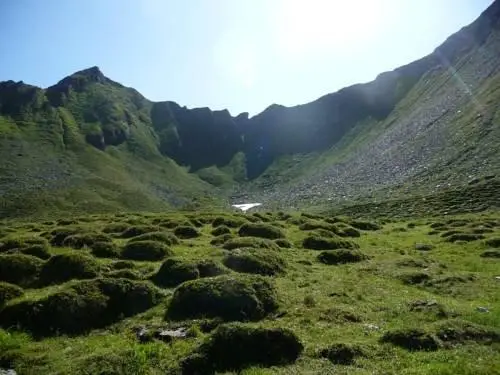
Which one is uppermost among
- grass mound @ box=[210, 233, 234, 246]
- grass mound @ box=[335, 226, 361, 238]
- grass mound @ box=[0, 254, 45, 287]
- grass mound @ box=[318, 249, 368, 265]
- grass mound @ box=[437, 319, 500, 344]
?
grass mound @ box=[0, 254, 45, 287]

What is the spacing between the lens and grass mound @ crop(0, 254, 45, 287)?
29.1 metres

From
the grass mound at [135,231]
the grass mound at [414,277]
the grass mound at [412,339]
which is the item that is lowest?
the grass mound at [414,277]

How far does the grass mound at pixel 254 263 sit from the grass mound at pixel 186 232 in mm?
17458

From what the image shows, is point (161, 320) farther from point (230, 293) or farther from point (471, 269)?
point (471, 269)

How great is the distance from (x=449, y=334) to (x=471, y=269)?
59.9 ft

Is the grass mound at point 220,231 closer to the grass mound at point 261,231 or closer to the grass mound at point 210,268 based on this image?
the grass mound at point 261,231

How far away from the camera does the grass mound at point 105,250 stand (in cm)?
3634

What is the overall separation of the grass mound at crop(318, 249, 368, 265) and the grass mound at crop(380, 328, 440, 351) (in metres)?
17.9

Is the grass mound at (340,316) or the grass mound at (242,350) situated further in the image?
the grass mound at (340,316)

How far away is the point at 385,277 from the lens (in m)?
31.0

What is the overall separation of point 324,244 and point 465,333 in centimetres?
2509

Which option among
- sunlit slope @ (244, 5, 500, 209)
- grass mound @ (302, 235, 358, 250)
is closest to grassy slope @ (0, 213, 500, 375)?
grass mound @ (302, 235, 358, 250)

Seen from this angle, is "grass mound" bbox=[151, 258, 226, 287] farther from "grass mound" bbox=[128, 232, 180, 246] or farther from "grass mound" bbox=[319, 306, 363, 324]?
"grass mound" bbox=[128, 232, 180, 246]

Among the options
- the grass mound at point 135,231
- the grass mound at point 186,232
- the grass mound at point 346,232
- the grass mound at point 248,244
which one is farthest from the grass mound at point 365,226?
the grass mound at point 135,231
